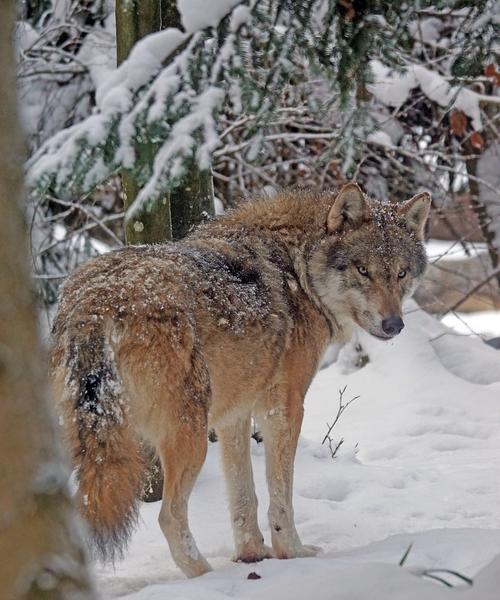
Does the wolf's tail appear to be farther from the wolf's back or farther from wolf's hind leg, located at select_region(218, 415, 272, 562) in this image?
wolf's hind leg, located at select_region(218, 415, 272, 562)

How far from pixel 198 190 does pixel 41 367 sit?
4.32 metres

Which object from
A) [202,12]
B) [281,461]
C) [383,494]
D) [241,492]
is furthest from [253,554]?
[202,12]

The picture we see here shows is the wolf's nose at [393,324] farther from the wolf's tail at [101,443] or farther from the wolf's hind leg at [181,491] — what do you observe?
the wolf's tail at [101,443]

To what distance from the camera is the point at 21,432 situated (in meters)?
1.98

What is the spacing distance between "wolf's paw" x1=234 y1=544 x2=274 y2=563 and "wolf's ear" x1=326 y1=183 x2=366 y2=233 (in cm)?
186

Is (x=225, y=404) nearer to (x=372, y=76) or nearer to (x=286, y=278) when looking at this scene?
(x=286, y=278)

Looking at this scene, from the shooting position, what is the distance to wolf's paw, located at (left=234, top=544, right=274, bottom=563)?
4.91m

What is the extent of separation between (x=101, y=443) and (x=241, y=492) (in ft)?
4.91

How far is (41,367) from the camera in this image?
6.68 feet

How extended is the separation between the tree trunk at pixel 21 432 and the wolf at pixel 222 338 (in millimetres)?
1861

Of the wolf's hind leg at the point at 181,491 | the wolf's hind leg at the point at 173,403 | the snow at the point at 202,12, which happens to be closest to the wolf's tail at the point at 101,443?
the wolf's hind leg at the point at 173,403

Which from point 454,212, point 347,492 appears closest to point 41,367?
point 347,492

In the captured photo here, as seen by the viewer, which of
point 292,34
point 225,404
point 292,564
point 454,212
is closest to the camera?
point 292,564

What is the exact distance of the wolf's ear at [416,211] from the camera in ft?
18.8
